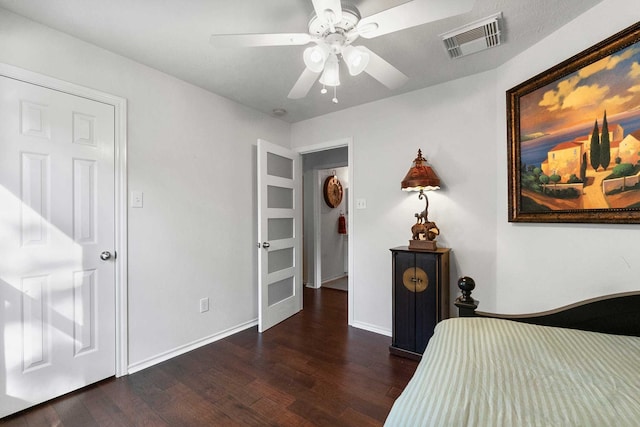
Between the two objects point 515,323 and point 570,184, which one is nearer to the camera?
point 515,323

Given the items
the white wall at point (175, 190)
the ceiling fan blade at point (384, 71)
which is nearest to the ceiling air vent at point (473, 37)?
the ceiling fan blade at point (384, 71)

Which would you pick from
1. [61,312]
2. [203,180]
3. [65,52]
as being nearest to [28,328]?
[61,312]

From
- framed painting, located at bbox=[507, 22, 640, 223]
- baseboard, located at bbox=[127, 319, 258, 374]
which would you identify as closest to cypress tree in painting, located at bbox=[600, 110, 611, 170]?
framed painting, located at bbox=[507, 22, 640, 223]

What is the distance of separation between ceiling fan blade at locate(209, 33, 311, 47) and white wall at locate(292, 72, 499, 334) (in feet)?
5.30

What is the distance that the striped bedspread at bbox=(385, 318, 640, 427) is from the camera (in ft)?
2.30

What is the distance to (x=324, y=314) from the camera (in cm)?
329

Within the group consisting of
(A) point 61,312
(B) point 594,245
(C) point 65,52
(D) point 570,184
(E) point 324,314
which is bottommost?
(E) point 324,314

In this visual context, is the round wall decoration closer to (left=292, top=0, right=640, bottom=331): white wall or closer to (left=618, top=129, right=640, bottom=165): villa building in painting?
(left=292, top=0, right=640, bottom=331): white wall

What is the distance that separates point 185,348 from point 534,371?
2481 millimetres

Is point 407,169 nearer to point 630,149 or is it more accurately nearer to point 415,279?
point 415,279

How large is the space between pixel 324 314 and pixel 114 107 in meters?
2.86

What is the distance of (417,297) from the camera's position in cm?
224

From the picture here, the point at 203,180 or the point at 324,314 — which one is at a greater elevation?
the point at 203,180

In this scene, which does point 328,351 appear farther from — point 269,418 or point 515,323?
point 515,323
